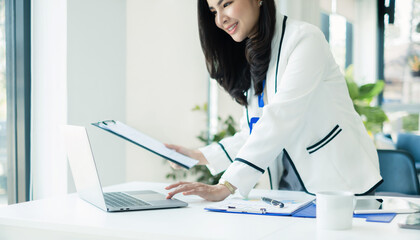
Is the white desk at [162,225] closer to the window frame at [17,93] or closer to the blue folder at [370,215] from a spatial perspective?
the blue folder at [370,215]

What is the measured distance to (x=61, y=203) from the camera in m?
1.54

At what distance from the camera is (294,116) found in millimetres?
1604

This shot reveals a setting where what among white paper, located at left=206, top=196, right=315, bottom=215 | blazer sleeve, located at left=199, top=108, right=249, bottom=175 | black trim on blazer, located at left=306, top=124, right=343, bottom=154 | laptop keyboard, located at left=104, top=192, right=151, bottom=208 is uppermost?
black trim on blazer, located at left=306, top=124, right=343, bottom=154

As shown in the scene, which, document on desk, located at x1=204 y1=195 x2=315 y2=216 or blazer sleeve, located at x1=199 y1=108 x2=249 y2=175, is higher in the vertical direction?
blazer sleeve, located at x1=199 y1=108 x2=249 y2=175

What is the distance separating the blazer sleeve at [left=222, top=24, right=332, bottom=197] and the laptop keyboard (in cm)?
29

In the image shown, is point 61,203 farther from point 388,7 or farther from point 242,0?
point 388,7

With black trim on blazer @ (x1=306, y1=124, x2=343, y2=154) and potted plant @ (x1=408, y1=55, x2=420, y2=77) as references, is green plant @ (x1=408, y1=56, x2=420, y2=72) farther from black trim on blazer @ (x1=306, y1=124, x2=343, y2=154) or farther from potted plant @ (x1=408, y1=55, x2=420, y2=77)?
black trim on blazer @ (x1=306, y1=124, x2=343, y2=154)

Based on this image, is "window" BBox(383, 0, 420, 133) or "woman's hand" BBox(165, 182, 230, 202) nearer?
"woman's hand" BBox(165, 182, 230, 202)

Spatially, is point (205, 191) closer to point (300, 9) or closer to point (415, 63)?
point (300, 9)

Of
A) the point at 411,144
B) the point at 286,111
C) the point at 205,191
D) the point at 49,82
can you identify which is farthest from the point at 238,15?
the point at 411,144

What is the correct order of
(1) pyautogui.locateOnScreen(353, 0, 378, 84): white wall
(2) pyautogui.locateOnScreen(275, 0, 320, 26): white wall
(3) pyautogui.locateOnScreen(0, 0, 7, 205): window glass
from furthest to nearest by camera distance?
(1) pyautogui.locateOnScreen(353, 0, 378, 84): white wall → (2) pyautogui.locateOnScreen(275, 0, 320, 26): white wall → (3) pyautogui.locateOnScreen(0, 0, 7, 205): window glass

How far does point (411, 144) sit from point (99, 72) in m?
3.84

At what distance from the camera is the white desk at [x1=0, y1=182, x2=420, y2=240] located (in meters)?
1.09

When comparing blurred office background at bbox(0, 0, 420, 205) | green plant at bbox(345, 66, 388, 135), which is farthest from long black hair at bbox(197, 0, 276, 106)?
green plant at bbox(345, 66, 388, 135)
